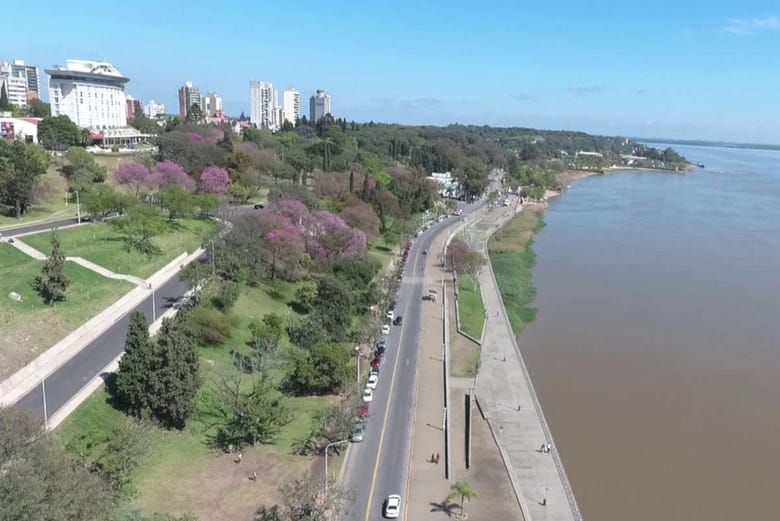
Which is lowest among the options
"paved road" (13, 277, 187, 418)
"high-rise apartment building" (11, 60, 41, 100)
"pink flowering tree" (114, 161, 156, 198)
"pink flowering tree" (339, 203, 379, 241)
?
"paved road" (13, 277, 187, 418)

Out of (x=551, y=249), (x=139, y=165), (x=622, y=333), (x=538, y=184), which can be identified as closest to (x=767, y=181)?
(x=538, y=184)

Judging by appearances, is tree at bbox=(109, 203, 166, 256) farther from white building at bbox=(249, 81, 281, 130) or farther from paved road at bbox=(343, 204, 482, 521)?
white building at bbox=(249, 81, 281, 130)

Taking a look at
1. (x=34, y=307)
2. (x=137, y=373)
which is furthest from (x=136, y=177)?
(x=137, y=373)

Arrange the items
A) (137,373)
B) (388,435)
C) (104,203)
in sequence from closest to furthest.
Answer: (137,373) < (388,435) < (104,203)

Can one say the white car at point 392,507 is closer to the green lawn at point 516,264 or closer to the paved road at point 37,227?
the green lawn at point 516,264

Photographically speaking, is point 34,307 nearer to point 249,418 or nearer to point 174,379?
point 174,379

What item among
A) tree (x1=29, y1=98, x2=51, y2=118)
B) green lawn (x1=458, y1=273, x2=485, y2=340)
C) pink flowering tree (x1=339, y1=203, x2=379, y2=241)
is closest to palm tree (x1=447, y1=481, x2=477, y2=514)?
green lawn (x1=458, y1=273, x2=485, y2=340)
